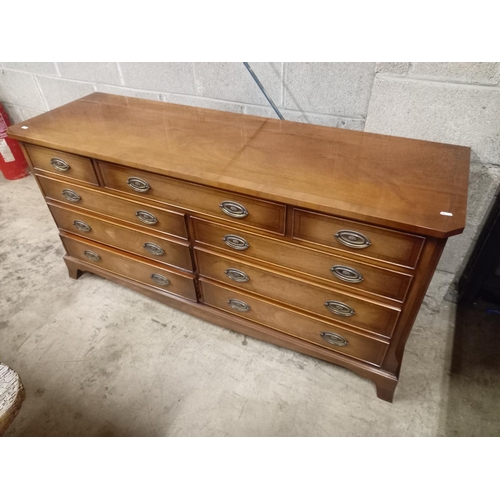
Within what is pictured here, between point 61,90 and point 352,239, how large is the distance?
91.2 inches

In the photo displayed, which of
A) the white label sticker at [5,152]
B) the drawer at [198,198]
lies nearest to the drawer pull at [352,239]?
the drawer at [198,198]

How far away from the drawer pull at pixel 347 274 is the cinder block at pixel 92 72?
176 centimetres

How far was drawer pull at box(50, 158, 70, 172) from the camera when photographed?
1.42m

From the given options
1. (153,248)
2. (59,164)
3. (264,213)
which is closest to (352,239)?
(264,213)

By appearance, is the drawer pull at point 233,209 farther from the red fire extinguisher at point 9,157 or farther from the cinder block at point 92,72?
the red fire extinguisher at point 9,157

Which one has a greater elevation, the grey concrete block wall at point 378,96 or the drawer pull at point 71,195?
the grey concrete block wall at point 378,96

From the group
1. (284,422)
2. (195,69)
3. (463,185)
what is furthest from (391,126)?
(284,422)

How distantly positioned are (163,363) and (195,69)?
143cm

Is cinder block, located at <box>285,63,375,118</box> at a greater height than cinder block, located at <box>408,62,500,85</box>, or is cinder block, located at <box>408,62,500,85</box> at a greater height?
cinder block, located at <box>408,62,500,85</box>

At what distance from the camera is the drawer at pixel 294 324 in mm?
1295

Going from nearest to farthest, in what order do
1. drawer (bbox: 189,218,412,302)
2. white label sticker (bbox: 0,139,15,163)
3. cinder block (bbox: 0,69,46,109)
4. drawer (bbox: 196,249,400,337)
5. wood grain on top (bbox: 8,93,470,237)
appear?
wood grain on top (bbox: 8,93,470,237) < drawer (bbox: 189,218,412,302) < drawer (bbox: 196,249,400,337) < cinder block (bbox: 0,69,46,109) < white label sticker (bbox: 0,139,15,163)

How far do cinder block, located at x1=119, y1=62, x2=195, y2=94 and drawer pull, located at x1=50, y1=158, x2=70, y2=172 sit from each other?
2.54ft

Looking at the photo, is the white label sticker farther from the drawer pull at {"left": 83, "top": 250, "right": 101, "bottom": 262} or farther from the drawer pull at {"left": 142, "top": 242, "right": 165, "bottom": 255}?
the drawer pull at {"left": 142, "top": 242, "right": 165, "bottom": 255}

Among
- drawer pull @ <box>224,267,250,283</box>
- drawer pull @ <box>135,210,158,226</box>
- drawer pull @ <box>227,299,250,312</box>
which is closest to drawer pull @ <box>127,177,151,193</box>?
drawer pull @ <box>135,210,158,226</box>
